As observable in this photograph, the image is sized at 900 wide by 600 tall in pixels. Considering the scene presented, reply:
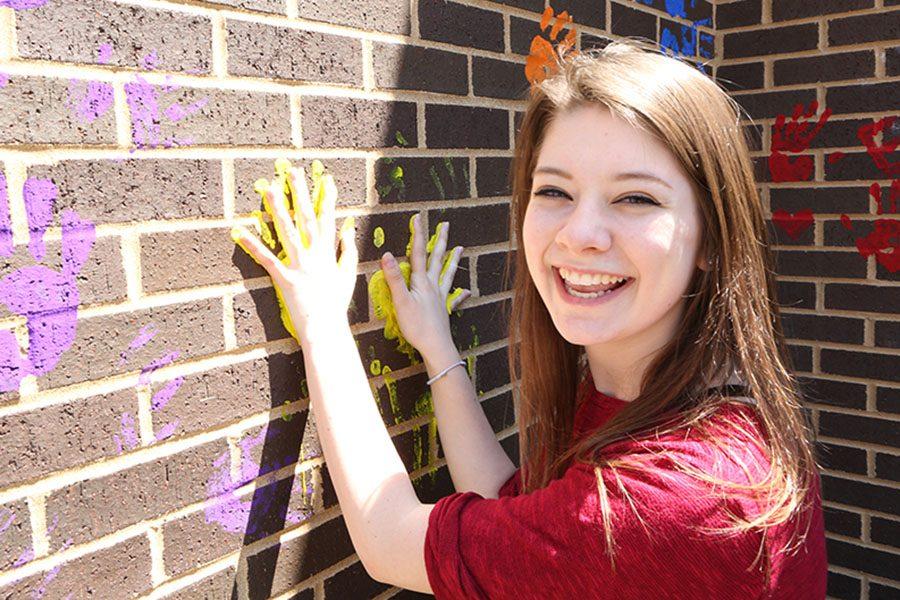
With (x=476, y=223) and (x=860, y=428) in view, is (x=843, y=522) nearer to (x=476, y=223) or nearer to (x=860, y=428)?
(x=860, y=428)

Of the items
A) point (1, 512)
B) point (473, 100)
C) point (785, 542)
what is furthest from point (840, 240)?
point (1, 512)

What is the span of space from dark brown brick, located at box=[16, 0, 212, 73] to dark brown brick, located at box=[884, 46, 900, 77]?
8.82 feet

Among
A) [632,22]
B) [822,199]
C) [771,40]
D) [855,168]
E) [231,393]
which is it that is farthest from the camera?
[771,40]

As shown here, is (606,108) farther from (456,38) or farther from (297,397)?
(297,397)

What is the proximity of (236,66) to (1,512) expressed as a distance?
0.99 m

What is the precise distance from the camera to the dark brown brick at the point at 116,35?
149 cm

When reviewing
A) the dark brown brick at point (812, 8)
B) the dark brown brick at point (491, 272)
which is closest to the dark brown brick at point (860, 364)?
the dark brown brick at point (812, 8)

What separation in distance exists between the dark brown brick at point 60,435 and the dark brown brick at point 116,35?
63cm

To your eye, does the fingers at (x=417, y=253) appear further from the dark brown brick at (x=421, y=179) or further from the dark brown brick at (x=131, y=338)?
the dark brown brick at (x=131, y=338)

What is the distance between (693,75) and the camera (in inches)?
77.2

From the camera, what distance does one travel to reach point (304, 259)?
1.94m

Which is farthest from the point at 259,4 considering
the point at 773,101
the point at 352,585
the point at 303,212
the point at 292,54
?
the point at 773,101

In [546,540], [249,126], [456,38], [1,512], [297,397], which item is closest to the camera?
[1,512]

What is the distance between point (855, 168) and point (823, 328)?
0.67 meters
